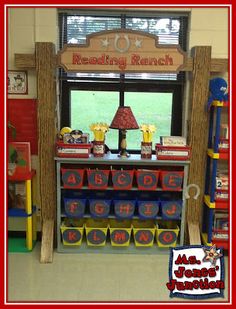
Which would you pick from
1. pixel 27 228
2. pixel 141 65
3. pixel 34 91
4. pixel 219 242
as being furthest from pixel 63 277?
pixel 141 65

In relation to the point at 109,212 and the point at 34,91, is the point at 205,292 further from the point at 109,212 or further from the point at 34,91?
the point at 34,91

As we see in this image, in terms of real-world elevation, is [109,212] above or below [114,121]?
below

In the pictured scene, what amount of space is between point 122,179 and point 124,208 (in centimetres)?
29

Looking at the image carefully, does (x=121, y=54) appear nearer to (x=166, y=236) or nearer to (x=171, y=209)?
(x=171, y=209)

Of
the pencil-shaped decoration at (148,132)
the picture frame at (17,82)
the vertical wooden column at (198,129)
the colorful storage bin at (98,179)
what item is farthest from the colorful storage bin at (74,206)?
the picture frame at (17,82)

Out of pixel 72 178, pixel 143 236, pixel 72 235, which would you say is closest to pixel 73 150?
pixel 72 178

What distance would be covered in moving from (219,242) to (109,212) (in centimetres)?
109

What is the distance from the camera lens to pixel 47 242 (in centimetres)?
358

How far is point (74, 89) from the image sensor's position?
3801mm

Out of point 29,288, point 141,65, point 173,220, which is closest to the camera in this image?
point 29,288

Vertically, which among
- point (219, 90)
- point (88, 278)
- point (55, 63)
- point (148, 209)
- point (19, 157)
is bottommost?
point (88, 278)

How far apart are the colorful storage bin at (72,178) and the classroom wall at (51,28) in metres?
1.21

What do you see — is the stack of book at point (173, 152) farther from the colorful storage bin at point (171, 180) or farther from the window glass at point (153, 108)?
the window glass at point (153, 108)

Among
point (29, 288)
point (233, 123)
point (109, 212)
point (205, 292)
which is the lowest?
point (29, 288)
